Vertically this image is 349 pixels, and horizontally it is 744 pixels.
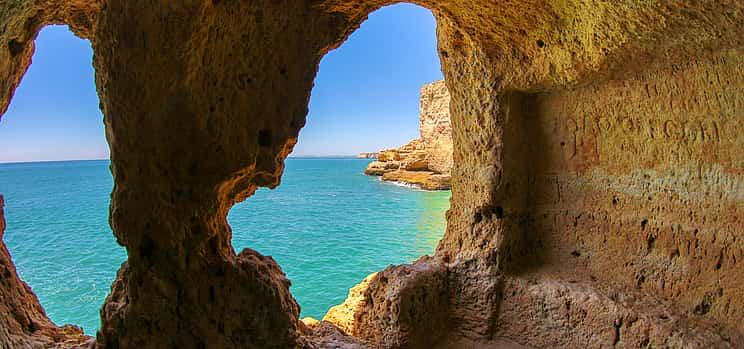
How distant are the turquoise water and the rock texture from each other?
4.77 metres

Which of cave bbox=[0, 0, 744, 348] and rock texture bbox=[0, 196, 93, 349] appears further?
rock texture bbox=[0, 196, 93, 349]

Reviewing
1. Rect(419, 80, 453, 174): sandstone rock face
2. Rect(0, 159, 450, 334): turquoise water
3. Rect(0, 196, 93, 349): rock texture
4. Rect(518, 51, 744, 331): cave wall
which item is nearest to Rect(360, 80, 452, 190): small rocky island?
Rect(419, 80, 453, 174): sandstone rock face

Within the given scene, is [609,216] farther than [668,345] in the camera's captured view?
Yes

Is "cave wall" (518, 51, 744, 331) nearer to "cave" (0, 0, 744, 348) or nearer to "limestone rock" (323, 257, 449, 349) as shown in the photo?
"cave" (0, 0, 744, 348)

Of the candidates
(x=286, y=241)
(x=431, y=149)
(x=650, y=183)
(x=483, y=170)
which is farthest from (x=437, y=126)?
(x=650, y=183)

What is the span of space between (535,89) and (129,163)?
3.23m

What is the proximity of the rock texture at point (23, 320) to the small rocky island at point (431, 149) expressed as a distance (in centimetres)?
2009

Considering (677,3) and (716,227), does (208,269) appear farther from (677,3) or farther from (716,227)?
(716,227)

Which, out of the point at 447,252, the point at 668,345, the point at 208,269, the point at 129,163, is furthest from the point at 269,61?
the point at 668,345

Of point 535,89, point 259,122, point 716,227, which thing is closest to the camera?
point 259,122

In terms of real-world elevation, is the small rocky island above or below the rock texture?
above

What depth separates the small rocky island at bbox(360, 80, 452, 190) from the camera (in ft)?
76.1

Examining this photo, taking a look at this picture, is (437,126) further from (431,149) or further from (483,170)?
(483,170)

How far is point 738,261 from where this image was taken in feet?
7.54
